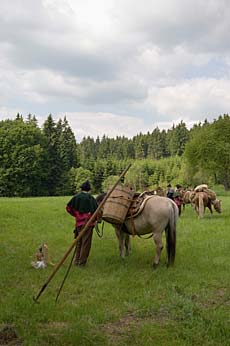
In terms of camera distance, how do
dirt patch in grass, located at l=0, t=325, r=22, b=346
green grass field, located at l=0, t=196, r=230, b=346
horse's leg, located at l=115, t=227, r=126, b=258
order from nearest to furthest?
1. dirt patch in grass, located at l=0, t=325, r=22, b=346
2. green grass field, located at l=0, t=196, r=230, b=346
3. horse's leg, located at l=115, t=227, r=126, b=258

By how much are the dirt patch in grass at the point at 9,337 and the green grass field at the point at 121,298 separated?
27mm

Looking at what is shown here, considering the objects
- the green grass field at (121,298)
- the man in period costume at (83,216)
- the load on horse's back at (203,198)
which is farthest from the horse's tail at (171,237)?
the load on horse's back at (203,198)

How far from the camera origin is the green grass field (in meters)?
5.50

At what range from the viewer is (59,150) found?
69.6 m

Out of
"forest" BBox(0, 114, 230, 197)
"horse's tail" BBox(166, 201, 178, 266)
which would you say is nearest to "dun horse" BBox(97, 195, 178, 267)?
"horse's tail" BBox(166, 201, 178, 266)

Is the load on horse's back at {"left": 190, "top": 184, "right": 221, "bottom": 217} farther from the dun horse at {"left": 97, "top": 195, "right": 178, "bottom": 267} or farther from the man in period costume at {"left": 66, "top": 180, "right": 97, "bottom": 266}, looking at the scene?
the man in period costume at {"left": 66, "top": 180, "right": 97, "bottom": 266}

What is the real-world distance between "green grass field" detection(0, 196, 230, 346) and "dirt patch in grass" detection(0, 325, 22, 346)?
27 millimetres

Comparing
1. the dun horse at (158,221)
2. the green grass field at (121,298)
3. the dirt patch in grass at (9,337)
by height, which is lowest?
the green grass field at (121,298)

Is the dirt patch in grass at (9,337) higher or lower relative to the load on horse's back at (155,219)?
lower

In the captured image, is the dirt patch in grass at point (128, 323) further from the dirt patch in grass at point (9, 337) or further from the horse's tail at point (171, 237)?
the horse's tail at point (171, 237)

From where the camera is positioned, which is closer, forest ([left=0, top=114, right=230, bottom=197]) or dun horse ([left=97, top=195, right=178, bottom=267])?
dun horse ([left=97, top=195, right=178, bottom=267])

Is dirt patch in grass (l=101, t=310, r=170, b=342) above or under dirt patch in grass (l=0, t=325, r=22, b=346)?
under

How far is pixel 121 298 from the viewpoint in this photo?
24.1 ft

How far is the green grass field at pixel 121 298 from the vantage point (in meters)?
5.50
